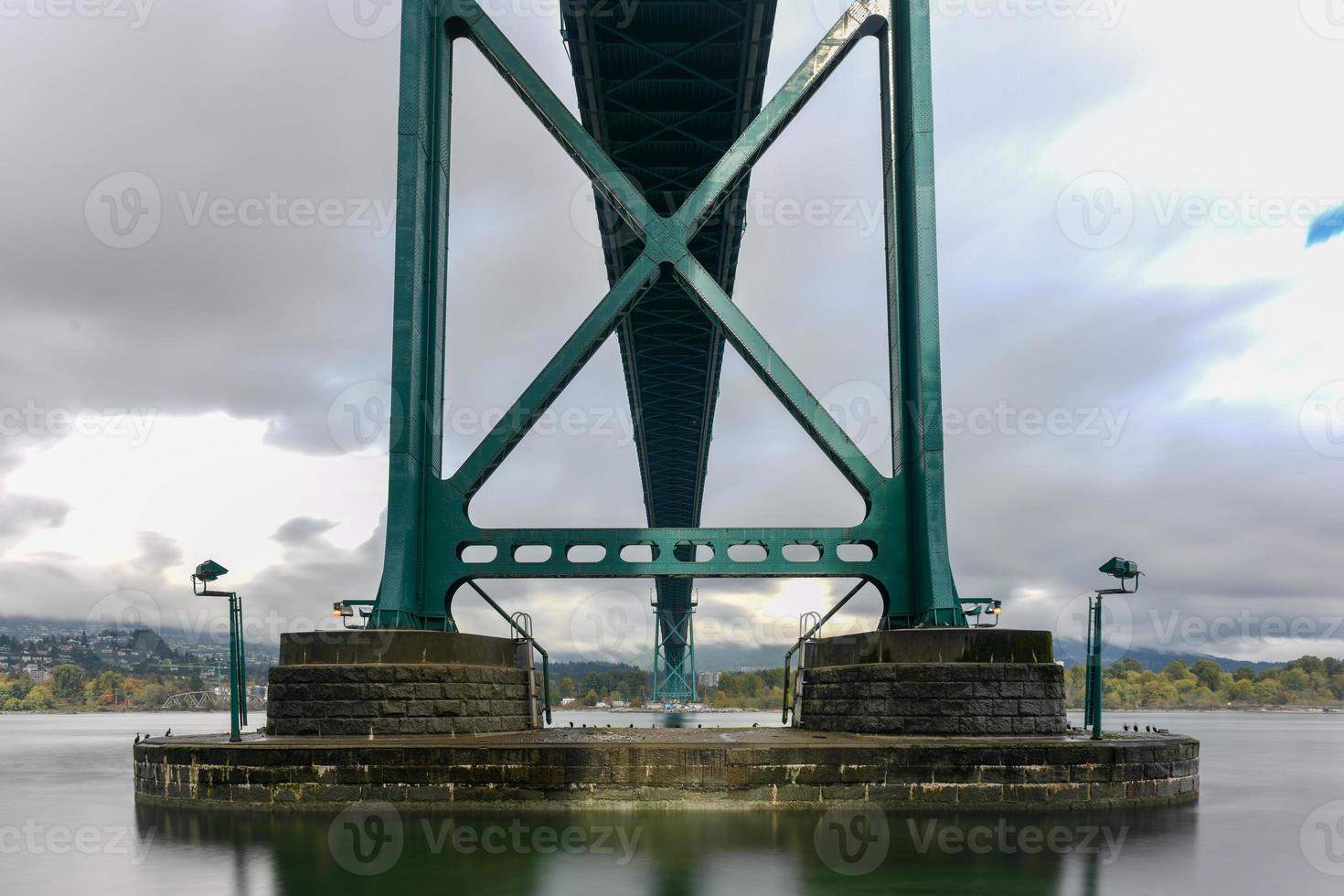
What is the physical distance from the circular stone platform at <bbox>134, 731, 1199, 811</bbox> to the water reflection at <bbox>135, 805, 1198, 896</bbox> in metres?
0.25

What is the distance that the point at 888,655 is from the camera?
15.9 m

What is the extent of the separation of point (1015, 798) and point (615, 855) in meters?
5.15

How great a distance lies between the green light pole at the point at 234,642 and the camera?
1512 cm

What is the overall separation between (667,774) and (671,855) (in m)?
2.14

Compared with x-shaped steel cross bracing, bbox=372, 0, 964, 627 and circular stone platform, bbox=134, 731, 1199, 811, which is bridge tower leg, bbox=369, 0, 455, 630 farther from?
circular stone platform, bbox=134, 731, 1199, 811

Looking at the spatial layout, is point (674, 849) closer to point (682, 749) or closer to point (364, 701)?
point (682, 749)

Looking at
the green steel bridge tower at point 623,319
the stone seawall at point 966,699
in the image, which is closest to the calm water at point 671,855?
the stone seawall at point 966,699

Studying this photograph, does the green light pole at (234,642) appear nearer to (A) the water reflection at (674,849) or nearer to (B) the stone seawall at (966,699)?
(A) the water reflection at (674,849)

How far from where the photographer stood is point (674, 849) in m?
11.0

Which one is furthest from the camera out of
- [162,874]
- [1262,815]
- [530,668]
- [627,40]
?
[627,40]

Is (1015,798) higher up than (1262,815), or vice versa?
(1015,798)

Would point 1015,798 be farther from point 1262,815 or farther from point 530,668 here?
point 530,668

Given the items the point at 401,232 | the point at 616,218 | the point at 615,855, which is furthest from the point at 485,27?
the point at 615,855

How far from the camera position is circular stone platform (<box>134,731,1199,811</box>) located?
509 inches
